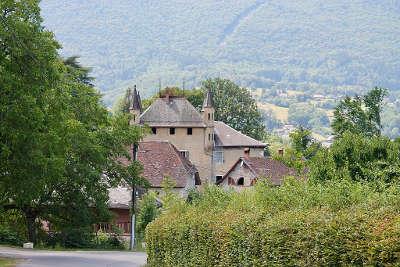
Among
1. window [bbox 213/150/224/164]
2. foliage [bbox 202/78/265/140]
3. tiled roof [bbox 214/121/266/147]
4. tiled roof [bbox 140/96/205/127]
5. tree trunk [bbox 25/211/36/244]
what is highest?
foliage [bbox 202/78/265/140]

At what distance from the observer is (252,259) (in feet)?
78.3

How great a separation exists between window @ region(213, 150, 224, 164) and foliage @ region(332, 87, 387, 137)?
36520 mm

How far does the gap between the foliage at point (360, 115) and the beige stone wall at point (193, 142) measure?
104ft

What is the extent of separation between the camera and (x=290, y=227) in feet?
69.5

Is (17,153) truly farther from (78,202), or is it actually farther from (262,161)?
(262,161)

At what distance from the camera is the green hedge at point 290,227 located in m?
17.8

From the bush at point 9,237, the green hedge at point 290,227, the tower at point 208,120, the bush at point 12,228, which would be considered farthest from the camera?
the tower at point 208,120

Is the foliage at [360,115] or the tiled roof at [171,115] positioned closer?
the foliage at [360,115]

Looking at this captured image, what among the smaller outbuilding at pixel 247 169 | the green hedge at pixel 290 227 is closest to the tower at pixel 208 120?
the smaller outbuilding at pixel 247 169

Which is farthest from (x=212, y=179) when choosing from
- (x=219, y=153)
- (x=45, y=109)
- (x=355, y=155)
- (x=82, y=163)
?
(x=45, y=109)

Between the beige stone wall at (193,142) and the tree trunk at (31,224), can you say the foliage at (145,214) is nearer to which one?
the tree trunk at (31,224)

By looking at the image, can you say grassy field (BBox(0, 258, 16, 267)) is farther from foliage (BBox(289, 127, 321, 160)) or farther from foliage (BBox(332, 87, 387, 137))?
foliage (BBox(289, 127, 321, 160))

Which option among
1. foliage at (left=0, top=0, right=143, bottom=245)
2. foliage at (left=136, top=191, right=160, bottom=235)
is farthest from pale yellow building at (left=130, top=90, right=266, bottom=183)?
foliage at (left=0, top=0, right=143, bottom=245)

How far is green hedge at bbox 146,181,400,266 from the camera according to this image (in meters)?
17.8
